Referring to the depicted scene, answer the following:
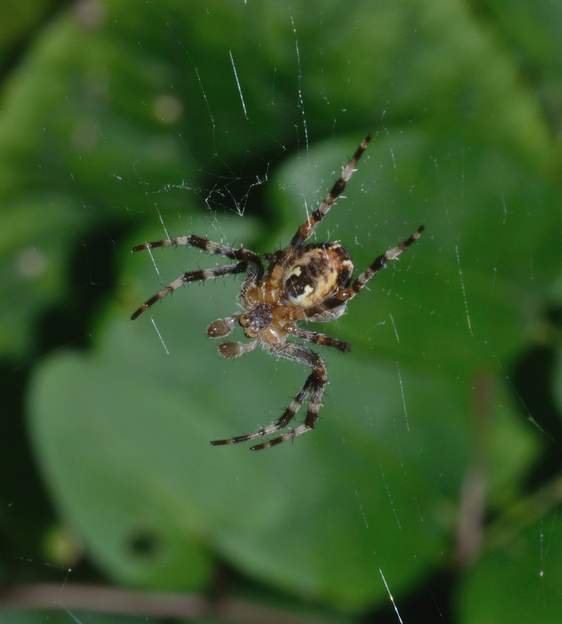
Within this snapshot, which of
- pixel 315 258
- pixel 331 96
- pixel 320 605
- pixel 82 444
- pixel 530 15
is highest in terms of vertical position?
pixel 530 15

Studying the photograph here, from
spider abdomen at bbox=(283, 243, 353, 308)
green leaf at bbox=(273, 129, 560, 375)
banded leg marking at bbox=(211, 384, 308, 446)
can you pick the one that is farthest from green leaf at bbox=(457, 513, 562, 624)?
spider abdomen at bbox=(283, 243, 353, 308)

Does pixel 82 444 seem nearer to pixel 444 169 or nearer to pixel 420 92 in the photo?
pixel 444 169

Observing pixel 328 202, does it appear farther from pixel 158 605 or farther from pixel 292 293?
pixel 158 605

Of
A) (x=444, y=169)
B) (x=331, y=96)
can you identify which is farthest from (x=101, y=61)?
(x=444, y=169)

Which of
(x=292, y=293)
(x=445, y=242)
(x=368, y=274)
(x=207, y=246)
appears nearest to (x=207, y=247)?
(x=207, y=246)

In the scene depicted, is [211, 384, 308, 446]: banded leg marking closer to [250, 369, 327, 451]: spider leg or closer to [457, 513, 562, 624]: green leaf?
[250, 369, 327, 451]: spider leg

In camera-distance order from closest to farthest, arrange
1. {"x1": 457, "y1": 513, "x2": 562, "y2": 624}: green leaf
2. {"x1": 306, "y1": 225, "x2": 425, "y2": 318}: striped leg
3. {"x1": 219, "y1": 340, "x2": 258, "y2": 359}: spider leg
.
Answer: {"x1": 457, "y1": 513, "x2": 562, "y2": 624}: green leaf → {"x1": 306, "y1": 225, "x2": 425, "y2": 318}: striped leg → {"x1": 219, "y1": 340, "x2": 258, "y2": 359}: spider leg
